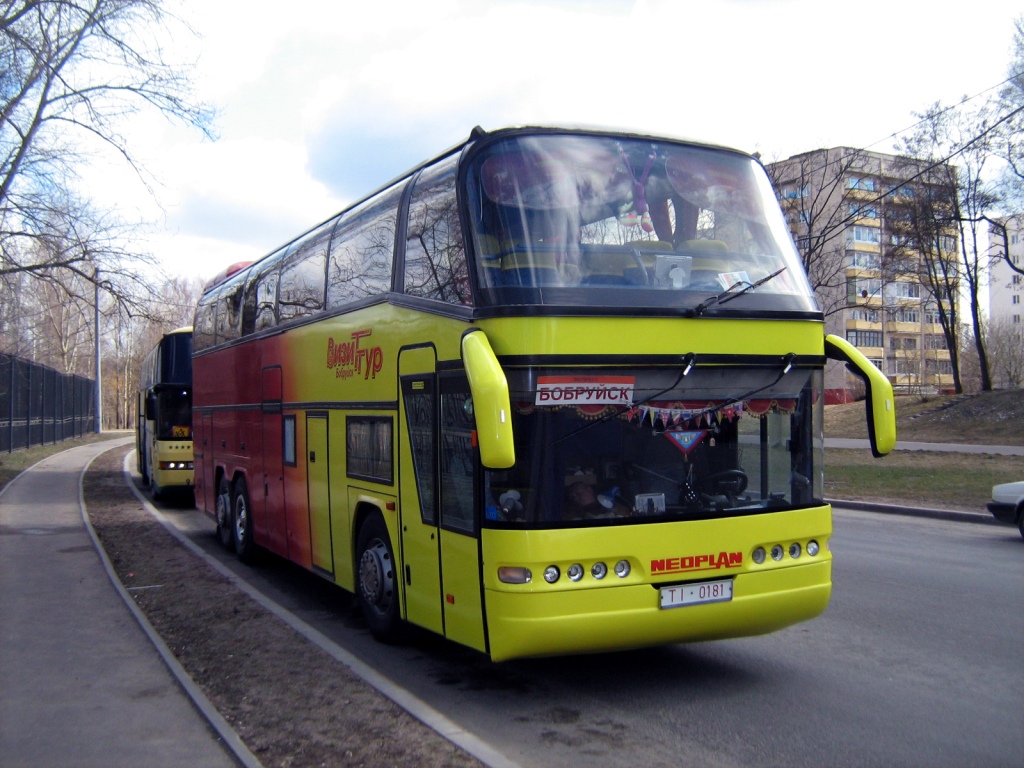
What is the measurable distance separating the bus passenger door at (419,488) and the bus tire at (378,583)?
0.38 meters

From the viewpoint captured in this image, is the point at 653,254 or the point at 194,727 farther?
the point at 653,254

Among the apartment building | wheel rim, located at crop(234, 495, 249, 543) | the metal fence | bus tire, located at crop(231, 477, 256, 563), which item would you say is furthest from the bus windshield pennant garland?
the metal fence

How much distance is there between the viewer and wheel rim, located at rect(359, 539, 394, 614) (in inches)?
300

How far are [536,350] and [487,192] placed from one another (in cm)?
124

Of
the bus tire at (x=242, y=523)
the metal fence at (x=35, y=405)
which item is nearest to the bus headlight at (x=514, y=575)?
the bus tire at (x=242, y=523)

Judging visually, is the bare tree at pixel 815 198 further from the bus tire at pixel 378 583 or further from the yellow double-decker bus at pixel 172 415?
the bus tire at pixel 378 583

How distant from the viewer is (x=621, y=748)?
5.30m

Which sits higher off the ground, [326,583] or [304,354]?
[304,354]

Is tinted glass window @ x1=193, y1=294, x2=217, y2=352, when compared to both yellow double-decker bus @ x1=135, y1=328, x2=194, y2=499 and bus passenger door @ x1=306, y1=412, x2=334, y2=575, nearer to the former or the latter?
yellow double-decker bus @ x1=135, y1=328, x2=194, y2=499

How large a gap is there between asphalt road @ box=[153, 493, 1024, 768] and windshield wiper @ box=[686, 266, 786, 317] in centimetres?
248

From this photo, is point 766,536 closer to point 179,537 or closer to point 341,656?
point 341,656

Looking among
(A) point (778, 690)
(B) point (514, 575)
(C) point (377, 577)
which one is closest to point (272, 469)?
(C) point (377, 577)

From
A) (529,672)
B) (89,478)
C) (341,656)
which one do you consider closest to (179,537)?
(341,656)

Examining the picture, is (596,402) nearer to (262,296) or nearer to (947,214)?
(262,296)
